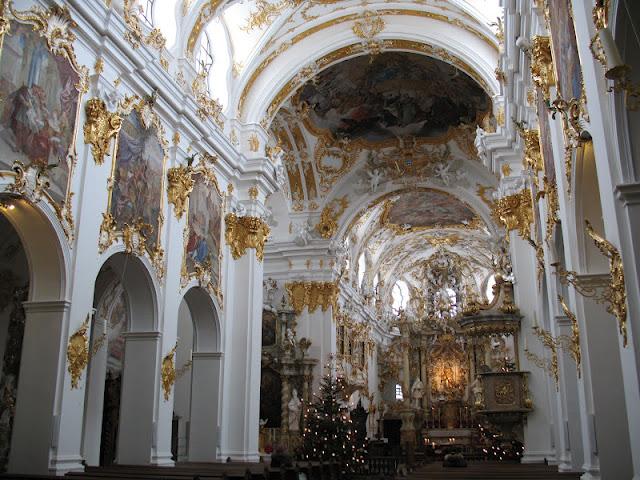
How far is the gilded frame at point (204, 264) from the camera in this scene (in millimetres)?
13117

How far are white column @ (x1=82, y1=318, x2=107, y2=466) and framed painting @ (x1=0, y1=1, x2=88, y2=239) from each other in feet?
16.6

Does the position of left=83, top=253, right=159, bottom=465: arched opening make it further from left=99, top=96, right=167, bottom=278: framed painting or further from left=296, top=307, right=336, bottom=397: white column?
left=296, top=307, right=336, bottom=397: white column

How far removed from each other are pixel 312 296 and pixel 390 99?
260 inches

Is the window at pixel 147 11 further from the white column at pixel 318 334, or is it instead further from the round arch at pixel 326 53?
the white column at pixel 318 334

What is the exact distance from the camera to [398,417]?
31.5 m

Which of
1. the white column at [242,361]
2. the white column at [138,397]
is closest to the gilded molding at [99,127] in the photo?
the white column at [138,397]

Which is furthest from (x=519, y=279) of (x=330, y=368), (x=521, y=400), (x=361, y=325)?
(x=361, y=325)

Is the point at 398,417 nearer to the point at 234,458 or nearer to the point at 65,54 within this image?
the point at 234,458

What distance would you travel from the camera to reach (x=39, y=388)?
916 cm

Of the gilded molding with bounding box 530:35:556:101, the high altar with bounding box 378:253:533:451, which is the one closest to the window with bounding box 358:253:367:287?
the high altar with bounding box 378:253:533:451

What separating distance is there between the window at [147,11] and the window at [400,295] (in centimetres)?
2665

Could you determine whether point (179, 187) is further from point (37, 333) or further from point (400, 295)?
point (400, 295)

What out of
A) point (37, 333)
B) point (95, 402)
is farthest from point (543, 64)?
point (95, 402)

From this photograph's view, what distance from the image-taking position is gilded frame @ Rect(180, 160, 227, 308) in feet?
43.0
